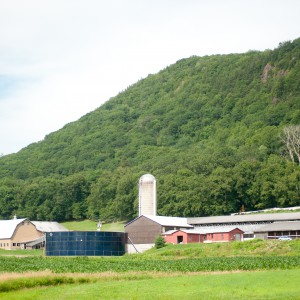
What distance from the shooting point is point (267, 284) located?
2903 centimetres

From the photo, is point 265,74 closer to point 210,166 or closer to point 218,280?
point 210,166

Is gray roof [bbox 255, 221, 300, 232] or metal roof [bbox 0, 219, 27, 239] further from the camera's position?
metal roof [bbox 0, 219, 27, 239]

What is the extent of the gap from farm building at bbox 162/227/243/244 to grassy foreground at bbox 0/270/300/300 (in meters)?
43.9

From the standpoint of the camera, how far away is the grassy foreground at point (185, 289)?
88.4ft

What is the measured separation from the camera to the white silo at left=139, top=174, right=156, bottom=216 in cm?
9138

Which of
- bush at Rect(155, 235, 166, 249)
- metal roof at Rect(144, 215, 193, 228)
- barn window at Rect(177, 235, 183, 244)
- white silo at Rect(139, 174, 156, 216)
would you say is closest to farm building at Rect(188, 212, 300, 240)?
metal roof at Rect(144, 215, 193, 228)

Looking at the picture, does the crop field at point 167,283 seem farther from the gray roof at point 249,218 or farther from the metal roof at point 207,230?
the gray roof at point 249,218

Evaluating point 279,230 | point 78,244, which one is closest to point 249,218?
point 279,230

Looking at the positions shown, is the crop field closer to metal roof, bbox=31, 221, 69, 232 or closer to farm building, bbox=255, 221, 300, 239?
farm building, bbox=255, 221, 300, 239

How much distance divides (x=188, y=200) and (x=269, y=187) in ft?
43.5

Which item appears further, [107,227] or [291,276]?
[107,227]

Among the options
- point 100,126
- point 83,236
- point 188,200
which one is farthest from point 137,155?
point 83,236

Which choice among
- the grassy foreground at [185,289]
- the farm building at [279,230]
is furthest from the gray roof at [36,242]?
the grassy foreground at [185,289]

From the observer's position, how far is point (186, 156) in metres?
123
